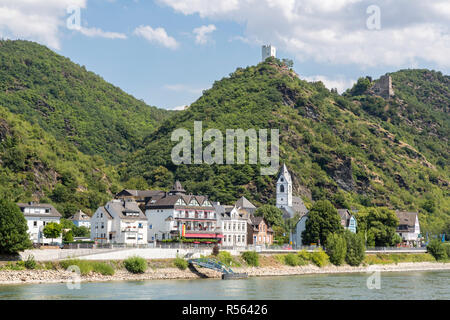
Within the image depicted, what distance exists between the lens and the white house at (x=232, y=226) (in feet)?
327

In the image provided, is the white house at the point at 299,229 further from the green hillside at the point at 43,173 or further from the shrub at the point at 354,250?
the green hillside at the point at 43,173

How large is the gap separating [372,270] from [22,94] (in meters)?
127

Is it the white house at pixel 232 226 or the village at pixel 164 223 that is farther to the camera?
the white house at pixel 232 226

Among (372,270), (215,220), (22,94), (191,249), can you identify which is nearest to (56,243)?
(191,249)

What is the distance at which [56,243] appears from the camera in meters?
83.4

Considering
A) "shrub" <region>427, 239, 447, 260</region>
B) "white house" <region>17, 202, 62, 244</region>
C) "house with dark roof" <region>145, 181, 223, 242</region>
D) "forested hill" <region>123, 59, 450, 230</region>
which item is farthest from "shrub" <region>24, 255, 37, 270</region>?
"forested hill" <region>123, 59, 450, 230</region>

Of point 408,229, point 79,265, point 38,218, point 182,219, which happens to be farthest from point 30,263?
point 408,229

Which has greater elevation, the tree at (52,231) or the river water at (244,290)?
the tree at (52,231)

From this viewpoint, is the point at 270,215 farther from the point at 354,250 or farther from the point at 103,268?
the point at 103,268

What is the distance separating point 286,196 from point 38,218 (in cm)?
7172

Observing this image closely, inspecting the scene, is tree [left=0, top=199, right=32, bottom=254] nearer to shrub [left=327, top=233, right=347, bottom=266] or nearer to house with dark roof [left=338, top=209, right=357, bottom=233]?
shrub [left=327, top=233, right=347, bottom=266]

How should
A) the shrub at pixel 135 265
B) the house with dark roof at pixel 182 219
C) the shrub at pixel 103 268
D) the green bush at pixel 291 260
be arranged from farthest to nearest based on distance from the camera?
the house with dark roof at pixel 182 219, the green bush at pixel 291 260, the shrub at pixel 135 265, the shrub at pixel 103 268

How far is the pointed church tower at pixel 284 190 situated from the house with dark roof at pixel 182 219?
51223 millimetres
